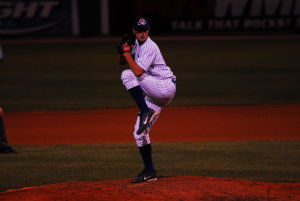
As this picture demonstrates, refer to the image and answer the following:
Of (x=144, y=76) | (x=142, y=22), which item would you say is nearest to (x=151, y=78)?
(x=144, y=76)

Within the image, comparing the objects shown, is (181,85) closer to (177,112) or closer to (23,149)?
(177,112)

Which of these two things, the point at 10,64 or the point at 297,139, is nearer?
the point at 297,139

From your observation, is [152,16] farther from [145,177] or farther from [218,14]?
[145,177]

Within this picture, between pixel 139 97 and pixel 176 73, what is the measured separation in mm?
13339

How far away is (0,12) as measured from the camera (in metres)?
32.9

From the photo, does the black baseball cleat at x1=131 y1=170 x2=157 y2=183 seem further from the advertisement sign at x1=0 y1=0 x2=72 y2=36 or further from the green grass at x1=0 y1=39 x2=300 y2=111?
the advertisement sign at x1=0 y1=0 x2=72 y2=36

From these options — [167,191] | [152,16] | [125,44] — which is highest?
[125,44]

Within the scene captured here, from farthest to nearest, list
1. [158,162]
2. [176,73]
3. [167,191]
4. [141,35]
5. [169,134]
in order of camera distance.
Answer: [176,73] → [169,134] → [158,162] → [141,35] → [167,191]

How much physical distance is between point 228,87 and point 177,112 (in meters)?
4.03

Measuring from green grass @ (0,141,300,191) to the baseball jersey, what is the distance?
187 centimetres

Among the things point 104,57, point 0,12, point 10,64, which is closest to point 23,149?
point 10,64

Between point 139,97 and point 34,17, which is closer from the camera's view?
point 139,97

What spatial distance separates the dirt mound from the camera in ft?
19.1

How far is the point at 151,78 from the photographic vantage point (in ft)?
20.2
